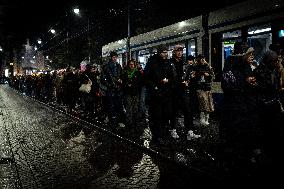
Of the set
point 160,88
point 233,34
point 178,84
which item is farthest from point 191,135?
point 233,34

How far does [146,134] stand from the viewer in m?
9.55

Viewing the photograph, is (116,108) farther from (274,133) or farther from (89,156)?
(274,133)

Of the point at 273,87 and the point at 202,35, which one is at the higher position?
the point at 202,35

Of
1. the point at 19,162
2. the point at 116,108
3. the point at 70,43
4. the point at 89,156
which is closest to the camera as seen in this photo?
the point at 19,162

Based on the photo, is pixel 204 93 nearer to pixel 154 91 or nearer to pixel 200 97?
pixel 200 97

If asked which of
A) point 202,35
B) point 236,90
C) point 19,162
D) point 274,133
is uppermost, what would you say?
point 202,35

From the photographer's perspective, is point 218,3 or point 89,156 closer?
point 89,156

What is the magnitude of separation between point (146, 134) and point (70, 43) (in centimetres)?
3002

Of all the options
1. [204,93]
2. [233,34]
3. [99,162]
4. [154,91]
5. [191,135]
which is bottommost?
[99,162]

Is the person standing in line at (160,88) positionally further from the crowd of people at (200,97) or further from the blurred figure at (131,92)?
the blurred figure at (131,92)

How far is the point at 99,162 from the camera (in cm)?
684

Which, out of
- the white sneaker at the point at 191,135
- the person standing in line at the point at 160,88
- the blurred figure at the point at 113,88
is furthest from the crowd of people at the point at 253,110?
the blurred figure at the point at 113,88

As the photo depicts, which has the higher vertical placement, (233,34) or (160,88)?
(233,34)

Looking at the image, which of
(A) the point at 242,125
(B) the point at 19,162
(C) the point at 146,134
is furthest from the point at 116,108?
(A) the point at 242,125
